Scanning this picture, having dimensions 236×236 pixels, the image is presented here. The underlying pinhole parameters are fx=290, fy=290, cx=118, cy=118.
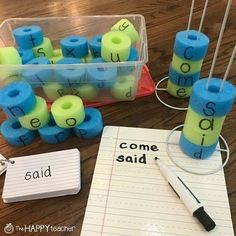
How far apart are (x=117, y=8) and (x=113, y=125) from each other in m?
0.45

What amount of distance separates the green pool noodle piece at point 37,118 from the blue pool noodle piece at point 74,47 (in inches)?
5.2

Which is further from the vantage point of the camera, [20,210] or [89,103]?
[89,103]

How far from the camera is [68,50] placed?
A: 54 centimetres

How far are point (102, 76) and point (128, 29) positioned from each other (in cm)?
13

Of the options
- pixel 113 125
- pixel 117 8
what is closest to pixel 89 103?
pixel 113 125

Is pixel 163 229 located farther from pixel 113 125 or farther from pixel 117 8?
pixel 117 8

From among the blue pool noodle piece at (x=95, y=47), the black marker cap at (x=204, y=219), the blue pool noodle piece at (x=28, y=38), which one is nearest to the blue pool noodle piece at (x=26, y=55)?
the blue pool noodle piece at (x=28, y=38)

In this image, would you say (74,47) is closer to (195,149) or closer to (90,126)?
(90,126)

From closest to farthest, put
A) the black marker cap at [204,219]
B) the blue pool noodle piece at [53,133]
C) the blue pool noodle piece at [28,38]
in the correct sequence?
the black marker cap at [204,219] → the blue pool noodle piece at [53,133] → the blue pool noodle piece at [28,38]

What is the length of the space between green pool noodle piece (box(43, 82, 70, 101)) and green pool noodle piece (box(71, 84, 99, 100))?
0.01m

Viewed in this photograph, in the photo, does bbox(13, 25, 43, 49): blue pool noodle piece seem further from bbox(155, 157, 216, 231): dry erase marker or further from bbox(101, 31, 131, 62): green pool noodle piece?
bbox(155, 157, 216, 231): dry erase marker

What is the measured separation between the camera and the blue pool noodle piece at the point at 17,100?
1.39ft

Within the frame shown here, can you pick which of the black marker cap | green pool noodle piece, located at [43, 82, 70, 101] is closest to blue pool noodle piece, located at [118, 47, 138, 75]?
green pool noodle piece, located at [43, 82, 70, 101]

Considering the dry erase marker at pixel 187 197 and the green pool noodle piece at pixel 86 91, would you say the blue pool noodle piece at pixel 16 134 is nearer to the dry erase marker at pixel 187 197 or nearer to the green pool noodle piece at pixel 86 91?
the green pool noodle piece at pixel 86 91
